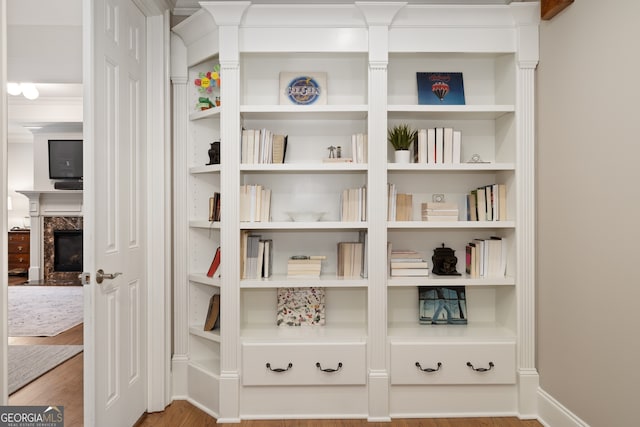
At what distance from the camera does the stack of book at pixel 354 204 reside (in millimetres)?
2854

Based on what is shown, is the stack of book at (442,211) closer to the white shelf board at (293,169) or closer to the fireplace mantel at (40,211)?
the white shelf board at (293,169)

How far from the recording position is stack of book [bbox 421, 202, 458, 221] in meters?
2.92

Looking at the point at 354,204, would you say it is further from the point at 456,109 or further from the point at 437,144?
the point at 456,109

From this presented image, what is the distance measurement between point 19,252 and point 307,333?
761cm

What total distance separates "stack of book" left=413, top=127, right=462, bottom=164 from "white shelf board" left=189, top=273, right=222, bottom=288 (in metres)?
1.46

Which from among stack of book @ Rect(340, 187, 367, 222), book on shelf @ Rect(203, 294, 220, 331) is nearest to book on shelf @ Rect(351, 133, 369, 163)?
stack of book @ Rect(340, 187, 367, 222)

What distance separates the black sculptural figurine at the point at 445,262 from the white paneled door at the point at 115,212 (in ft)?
6.06

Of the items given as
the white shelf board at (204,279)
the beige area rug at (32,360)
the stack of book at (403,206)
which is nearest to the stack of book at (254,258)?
the white shelf board at (204,279)

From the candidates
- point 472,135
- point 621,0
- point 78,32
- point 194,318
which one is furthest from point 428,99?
point 78,32

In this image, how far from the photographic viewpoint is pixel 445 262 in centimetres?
299

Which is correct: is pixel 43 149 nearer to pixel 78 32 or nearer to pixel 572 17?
pixel 78 32

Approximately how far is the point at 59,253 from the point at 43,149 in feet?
6.17

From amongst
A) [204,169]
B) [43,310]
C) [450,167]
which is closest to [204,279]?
[204,169]

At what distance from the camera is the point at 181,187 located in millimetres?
3041
